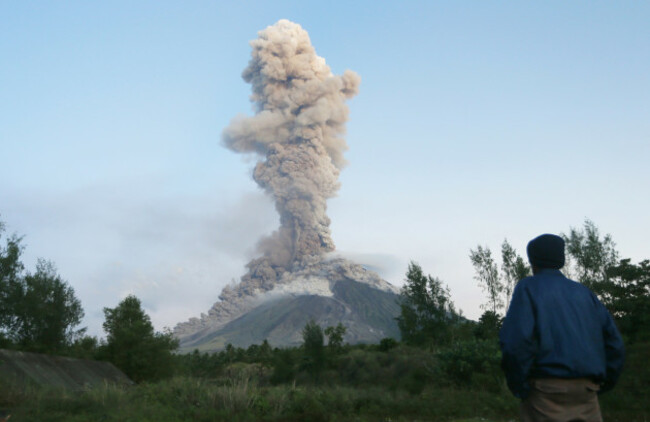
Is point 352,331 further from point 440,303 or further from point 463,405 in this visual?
point 463,405

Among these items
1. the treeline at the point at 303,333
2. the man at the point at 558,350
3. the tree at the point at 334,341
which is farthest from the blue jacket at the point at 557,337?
the tree at the point at 334,341

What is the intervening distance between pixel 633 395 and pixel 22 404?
61.4 ft

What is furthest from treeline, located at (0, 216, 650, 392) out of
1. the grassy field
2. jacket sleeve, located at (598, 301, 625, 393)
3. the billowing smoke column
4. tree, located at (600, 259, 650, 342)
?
the billowing smoke column

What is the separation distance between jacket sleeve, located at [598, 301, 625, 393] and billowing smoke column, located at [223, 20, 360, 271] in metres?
122

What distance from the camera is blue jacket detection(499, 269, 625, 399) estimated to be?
12.4ft

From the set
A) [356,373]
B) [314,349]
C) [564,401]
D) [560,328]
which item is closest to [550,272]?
[560,328]

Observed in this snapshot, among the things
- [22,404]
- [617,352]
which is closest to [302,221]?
[22,404]

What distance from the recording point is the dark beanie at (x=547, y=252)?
426cm

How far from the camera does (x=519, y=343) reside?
3.80 meters

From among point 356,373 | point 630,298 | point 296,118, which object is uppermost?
point 296,118

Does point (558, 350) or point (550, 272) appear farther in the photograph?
point (550, 272)

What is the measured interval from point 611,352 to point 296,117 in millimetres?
128984

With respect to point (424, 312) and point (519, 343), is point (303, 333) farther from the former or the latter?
point (519, 343)

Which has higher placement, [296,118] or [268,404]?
[296,118]
